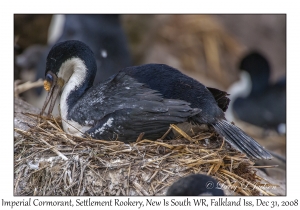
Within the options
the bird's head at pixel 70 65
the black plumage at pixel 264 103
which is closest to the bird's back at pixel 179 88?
the bird's head at pixel 70 65

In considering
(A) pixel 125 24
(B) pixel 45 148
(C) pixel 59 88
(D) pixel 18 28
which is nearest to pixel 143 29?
(A) pixel 125 24

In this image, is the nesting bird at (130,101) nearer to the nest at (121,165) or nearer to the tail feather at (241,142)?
the tail feather at (241,142)

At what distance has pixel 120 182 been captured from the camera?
Answer: 4.55 m

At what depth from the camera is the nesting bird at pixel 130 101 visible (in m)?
4.80

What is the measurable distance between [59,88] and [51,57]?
0.37 m

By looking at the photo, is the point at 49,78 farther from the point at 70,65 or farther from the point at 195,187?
the point at 195,187

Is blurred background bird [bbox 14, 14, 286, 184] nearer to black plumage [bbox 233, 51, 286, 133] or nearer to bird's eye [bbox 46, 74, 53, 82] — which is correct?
black plumage [bbox 233, 51, 286, 133]

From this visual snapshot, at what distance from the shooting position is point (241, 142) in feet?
15.6

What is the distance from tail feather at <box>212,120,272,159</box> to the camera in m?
4.70

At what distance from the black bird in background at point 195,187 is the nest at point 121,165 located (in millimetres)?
359

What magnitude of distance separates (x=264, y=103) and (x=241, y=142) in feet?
17.3

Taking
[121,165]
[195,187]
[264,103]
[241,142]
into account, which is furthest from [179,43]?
[195,187]
